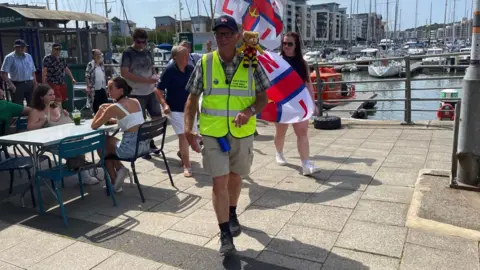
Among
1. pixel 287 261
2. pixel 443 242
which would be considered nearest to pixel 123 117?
pixel 287 261

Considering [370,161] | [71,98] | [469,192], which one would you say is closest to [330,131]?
[370,161]

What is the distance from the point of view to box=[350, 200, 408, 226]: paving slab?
12.7ft

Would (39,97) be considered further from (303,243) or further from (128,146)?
(303,243)

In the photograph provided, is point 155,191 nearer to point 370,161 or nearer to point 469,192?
point 370,161

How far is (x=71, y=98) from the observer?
11.3m

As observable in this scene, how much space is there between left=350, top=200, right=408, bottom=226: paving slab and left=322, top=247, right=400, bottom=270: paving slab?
0.69 meters

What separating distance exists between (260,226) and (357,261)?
999 millimetres

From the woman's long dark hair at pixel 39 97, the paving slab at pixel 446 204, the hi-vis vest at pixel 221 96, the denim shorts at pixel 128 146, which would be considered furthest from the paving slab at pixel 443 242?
the woman's long dark hair at pixel 39 97

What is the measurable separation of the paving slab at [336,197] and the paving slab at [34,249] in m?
2.46

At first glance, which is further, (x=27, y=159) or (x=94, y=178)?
(x=94, y=178)

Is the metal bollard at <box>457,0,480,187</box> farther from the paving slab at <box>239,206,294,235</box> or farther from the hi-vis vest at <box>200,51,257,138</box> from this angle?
the hi-vis vest at <box>200,51,257,138</box>

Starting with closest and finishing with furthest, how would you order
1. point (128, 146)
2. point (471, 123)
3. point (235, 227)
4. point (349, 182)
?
point (235, 227), point (471, 123), point (128, 146), point (349, 182)

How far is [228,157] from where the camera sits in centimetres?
338

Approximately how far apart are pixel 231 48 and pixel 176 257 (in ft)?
5.63
